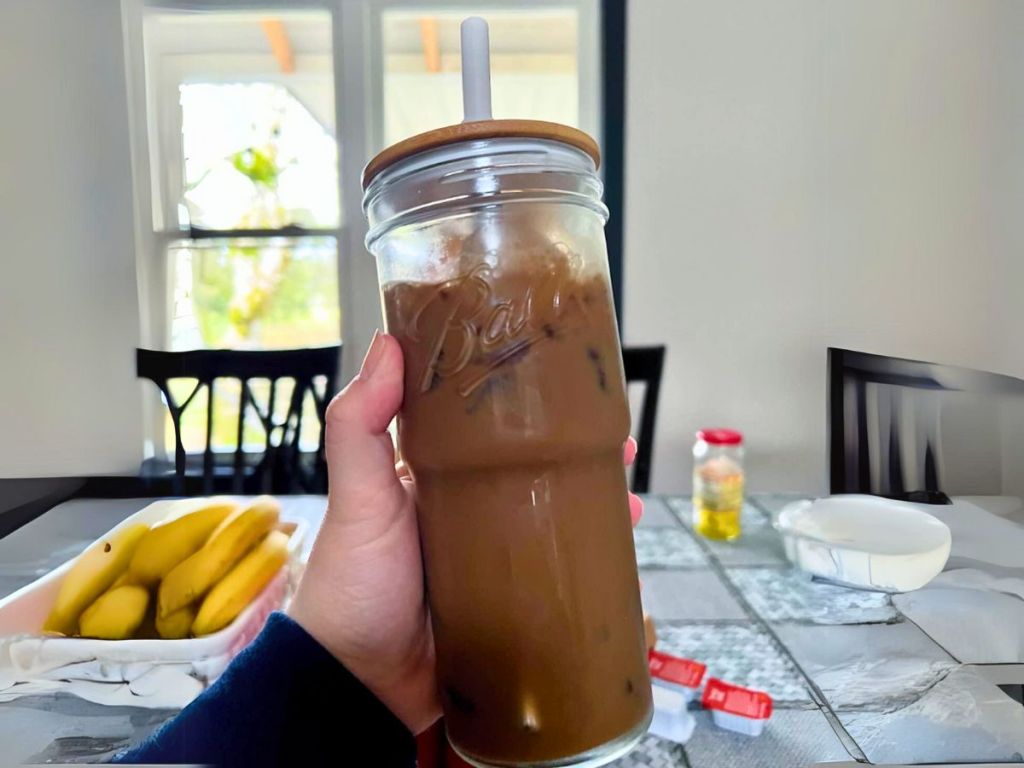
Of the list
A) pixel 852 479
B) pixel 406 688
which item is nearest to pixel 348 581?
pixel 406 688

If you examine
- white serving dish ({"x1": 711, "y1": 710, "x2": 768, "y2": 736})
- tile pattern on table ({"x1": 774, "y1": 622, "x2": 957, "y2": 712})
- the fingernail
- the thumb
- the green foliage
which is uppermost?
the green foliage

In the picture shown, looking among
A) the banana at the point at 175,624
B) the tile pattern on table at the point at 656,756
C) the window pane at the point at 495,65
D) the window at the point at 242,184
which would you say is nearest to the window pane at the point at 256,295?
the window at the point at 242,184

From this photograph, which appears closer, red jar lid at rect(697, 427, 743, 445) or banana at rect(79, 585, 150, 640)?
banana at rect(79, 585, 150, 640)

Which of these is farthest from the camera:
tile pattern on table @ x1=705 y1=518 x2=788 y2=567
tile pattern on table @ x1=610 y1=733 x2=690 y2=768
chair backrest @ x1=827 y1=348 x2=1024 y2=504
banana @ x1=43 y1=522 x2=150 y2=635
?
tile pattern on table @ x1=705 y1=518 x2=788 y2=567

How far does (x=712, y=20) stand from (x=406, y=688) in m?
0.69

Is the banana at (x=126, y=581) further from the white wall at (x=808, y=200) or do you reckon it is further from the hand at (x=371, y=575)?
the white wall at (x=808, y=200)

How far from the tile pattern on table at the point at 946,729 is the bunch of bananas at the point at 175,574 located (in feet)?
1.73

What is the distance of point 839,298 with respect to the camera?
0.72m

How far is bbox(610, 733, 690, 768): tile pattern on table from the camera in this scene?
47 centimetres

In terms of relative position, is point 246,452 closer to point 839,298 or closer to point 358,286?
point 358,286

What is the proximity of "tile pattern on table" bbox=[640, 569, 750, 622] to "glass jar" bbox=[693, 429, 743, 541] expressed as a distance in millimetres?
76

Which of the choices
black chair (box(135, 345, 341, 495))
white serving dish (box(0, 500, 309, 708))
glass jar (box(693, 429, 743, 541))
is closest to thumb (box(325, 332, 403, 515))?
white serving dish (box(0, 500, 309, 708))

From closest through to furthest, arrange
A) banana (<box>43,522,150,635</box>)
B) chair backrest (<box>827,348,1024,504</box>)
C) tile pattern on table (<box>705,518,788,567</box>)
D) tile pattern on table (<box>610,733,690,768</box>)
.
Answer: tile pattern on table (<box>610,733,690,768</box>)
banana (<box>43,522,150,635</box>)
chair backrest (<box>827,348,1024,504</box>)
tile pattern on table (<box>705,518,788,567</box>)

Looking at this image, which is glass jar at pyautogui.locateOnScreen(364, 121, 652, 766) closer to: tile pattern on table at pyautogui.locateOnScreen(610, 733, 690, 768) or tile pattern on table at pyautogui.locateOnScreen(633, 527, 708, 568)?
tile pattern on table at pyautogui.locateOnScreen(610, 733, 690, 768)
